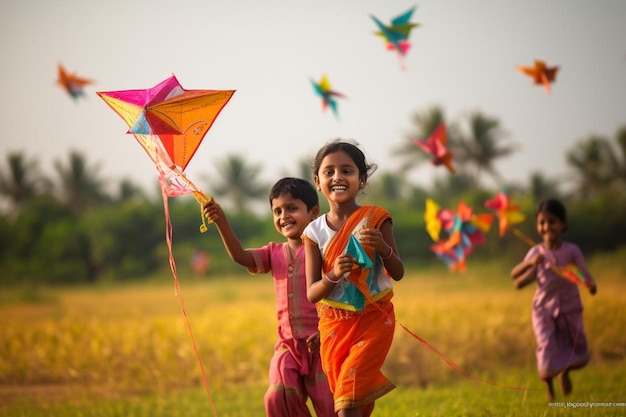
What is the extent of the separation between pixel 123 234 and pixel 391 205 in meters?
12.1

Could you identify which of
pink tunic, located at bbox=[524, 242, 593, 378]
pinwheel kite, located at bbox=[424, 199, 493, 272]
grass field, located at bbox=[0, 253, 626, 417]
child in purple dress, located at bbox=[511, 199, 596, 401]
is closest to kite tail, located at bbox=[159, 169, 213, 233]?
grass field, located at bbox=[0, 253, 626, 417]

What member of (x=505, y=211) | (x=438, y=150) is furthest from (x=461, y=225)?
(x=438, y=150)

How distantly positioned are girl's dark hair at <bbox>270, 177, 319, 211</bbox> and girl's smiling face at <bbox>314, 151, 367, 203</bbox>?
575mm

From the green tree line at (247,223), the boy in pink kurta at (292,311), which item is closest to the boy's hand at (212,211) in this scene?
the boy in pink kurta at (292,311)

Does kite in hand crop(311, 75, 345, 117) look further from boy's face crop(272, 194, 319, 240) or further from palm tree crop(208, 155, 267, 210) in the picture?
palm tree crop(208, 155, 267, 210)

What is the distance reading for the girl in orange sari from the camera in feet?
11.4

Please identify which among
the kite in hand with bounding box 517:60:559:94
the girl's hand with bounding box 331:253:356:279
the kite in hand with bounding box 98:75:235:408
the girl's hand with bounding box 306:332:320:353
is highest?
the kite in hand with bounding box 517:60:559:94

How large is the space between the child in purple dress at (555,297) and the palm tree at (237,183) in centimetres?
3925

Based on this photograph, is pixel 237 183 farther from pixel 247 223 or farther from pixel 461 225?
pixel 461 225

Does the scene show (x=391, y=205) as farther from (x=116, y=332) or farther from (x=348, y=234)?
(x=348, y=234)

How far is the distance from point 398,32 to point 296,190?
4049mm

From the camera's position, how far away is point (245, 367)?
805cm

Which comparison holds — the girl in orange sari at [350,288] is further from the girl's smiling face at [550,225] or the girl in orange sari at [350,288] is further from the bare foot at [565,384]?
the bare foot at [565,384]

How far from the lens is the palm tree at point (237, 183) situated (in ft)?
148
